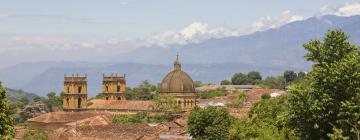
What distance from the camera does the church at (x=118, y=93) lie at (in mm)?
104125

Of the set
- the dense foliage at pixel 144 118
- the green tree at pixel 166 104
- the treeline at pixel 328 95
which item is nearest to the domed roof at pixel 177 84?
the green tree at pixel 166 104

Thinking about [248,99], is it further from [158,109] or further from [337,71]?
[337,71]

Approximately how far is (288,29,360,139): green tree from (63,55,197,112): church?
65.9 meters

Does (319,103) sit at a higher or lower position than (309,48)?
lower

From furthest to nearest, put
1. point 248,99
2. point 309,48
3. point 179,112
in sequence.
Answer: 1. point 248,99
2. point 179,112
3. point 309,48

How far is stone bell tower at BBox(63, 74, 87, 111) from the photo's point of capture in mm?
109812

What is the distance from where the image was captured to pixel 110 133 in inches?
2491

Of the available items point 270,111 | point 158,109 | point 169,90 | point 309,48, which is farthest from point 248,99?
point 309,48

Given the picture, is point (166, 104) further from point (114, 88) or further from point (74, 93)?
point (114, 88)

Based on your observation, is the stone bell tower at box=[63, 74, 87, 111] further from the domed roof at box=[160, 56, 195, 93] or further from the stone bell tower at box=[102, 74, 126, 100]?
the domed roof at box=[160, 56, 195, 93]

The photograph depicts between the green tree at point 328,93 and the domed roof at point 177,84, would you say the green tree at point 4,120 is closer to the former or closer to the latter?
the green tree at point 328,93

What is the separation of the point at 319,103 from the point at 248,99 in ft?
296

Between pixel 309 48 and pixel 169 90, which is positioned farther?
pixel 169 90

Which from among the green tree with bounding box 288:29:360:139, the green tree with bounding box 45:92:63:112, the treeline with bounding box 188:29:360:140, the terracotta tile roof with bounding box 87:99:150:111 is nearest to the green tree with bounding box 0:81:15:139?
the treeline with bounding box 188:29:360:140
